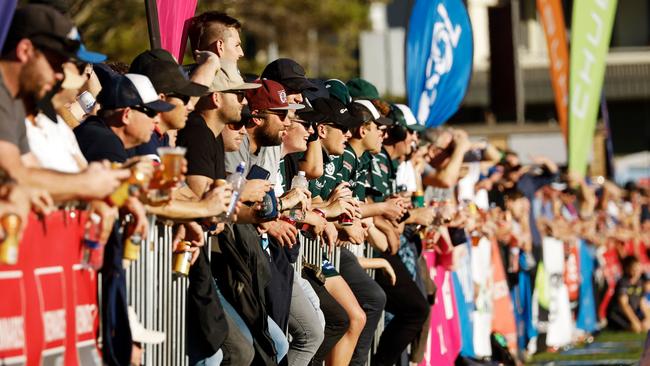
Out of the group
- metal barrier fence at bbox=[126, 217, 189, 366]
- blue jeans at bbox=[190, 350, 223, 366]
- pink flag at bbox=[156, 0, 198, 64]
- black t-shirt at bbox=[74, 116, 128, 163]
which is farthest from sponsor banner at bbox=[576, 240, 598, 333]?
black t-shirt at bbox=[74, 116, 128, 163]

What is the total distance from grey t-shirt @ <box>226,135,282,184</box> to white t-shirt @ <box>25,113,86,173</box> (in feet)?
7.61

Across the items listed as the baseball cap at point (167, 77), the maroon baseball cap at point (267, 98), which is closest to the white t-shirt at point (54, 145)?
the baseball cap at point (167, 77)

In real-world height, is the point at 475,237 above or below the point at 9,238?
below

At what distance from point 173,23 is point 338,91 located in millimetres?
1443

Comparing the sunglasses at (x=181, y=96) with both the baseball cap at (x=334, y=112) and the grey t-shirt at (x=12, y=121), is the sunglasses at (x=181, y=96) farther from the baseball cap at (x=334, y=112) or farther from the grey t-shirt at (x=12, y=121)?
the baseball cap at (x=334, y=112)

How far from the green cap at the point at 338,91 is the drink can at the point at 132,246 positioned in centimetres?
433

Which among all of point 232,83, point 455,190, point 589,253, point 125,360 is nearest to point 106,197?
point 125,360

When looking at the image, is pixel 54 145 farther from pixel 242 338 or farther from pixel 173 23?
pixel 173 23

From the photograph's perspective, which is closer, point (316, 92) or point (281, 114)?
point (281, 114)

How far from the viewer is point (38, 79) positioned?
19.2ft

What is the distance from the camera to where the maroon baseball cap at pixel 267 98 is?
29.6 feet

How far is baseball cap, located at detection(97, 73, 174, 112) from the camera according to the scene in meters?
6.95

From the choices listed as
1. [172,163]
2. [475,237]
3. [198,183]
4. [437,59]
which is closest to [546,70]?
[437,59]

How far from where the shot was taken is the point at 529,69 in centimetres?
5600
